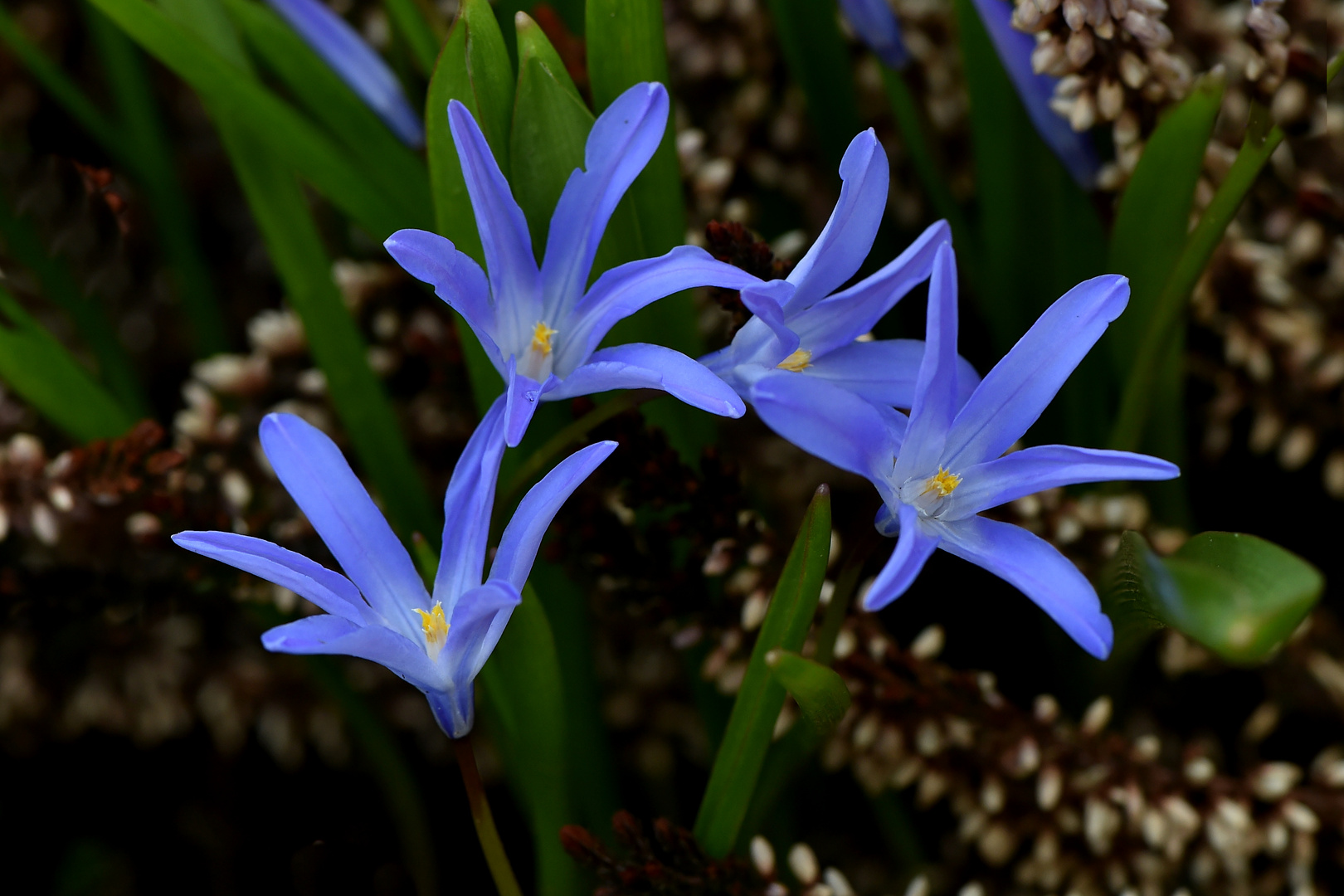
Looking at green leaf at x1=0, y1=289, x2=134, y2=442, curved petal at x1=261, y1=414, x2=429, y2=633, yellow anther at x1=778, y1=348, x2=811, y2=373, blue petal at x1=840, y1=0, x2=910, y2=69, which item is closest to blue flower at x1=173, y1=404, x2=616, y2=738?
curved petal at x1=261, y1=414, x2=429, y2=633

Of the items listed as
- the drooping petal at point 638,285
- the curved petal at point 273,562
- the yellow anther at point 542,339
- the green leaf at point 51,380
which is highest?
the green leaf at point 51,380

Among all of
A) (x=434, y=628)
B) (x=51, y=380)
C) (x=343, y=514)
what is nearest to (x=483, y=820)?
(x=434, y=628)

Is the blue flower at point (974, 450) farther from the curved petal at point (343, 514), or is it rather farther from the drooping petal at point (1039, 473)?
the curved petal at point (343, 514)

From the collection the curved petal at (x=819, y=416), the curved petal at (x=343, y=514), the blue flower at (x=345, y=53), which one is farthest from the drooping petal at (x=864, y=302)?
the blue flower at (x=345, y=53)

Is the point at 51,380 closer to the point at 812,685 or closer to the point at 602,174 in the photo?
the point at 602,174

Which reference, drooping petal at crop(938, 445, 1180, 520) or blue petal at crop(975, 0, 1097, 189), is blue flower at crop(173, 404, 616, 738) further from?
blue petal at crop(975, 0, 1097, 189)

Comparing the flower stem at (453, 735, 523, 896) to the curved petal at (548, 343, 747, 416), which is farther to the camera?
the flower stem at (453, 735, 523, 896)
